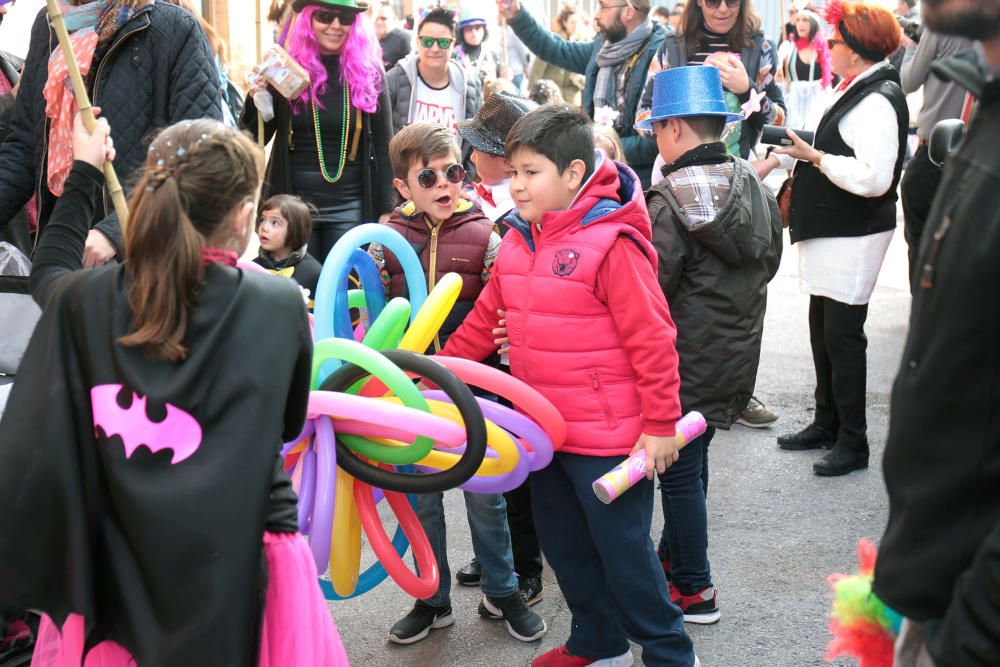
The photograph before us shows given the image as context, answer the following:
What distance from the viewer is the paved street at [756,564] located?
3.61 metres

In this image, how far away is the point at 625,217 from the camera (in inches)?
120

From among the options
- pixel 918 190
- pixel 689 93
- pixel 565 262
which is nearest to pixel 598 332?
pixel 565 262

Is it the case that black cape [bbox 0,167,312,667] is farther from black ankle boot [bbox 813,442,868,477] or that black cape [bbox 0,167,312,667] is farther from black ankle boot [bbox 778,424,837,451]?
black ankle boot [bbox 778,424,837,451]

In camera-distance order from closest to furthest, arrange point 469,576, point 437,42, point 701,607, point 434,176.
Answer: point 434,176, point 701,607, point 469,576, point 437,42

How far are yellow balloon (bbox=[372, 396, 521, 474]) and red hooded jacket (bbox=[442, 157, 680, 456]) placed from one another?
23 cm

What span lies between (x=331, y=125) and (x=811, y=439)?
110 inches

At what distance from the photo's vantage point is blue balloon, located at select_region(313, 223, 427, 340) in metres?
3.09

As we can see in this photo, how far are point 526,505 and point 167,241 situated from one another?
2.12 meters

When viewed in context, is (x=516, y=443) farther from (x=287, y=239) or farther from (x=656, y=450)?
(x=287, y=239)

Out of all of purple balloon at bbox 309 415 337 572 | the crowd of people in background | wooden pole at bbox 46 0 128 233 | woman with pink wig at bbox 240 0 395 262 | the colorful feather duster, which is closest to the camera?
the crowd of people in background

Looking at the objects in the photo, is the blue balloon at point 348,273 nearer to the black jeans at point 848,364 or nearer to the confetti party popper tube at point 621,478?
the confetti party popper tube at point 621,478

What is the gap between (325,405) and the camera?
2.76 metres

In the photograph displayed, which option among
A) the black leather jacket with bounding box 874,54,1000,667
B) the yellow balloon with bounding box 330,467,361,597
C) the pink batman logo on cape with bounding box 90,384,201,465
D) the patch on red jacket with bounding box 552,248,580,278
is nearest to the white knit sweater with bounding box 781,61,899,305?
the patch on red jacket with bounding box 552,248,580,278

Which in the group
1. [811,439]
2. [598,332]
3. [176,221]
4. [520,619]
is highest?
[176,221]
